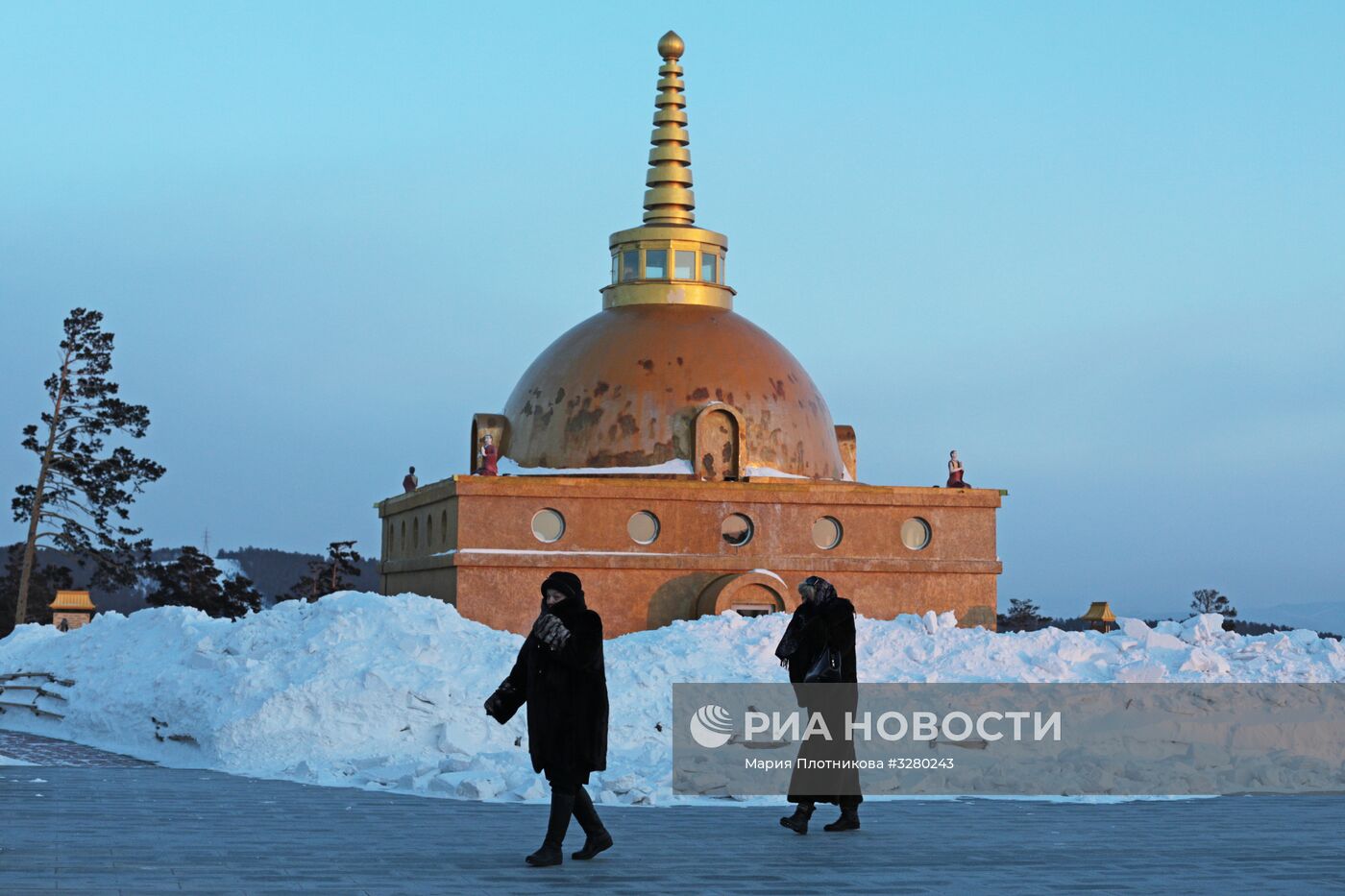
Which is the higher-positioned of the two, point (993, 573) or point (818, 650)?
point (993, 573)

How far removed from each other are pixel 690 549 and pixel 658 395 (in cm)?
326

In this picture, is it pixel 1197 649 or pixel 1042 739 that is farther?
pixel 1197 649

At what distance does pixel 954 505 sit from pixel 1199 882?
76.7 feet

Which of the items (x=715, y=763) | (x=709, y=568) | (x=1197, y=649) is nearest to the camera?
(x=715, y=763)

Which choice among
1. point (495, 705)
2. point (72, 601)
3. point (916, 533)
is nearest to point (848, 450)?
point (916, 533)

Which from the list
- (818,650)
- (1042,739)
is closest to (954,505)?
(1042,739)

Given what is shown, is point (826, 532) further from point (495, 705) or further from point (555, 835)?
point (555, 835)

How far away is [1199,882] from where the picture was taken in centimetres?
962

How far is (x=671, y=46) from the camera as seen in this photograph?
37.2 m

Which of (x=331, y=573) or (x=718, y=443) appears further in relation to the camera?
(x=331, y=573)

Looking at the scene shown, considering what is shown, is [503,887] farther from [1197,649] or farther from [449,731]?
[1197,649]

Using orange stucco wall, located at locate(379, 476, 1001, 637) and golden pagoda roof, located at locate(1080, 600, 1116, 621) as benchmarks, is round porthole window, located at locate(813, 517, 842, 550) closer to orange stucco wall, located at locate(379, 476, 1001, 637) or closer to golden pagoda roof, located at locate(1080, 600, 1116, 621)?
orange stucco wall, located at locate(379, 476, 1001, 637)

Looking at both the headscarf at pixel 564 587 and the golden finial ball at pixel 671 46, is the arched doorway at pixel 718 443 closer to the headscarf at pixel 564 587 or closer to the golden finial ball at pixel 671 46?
the golden finial ball at pixel 671 46

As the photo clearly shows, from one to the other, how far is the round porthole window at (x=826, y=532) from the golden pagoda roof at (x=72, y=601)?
Result: 18296mm
